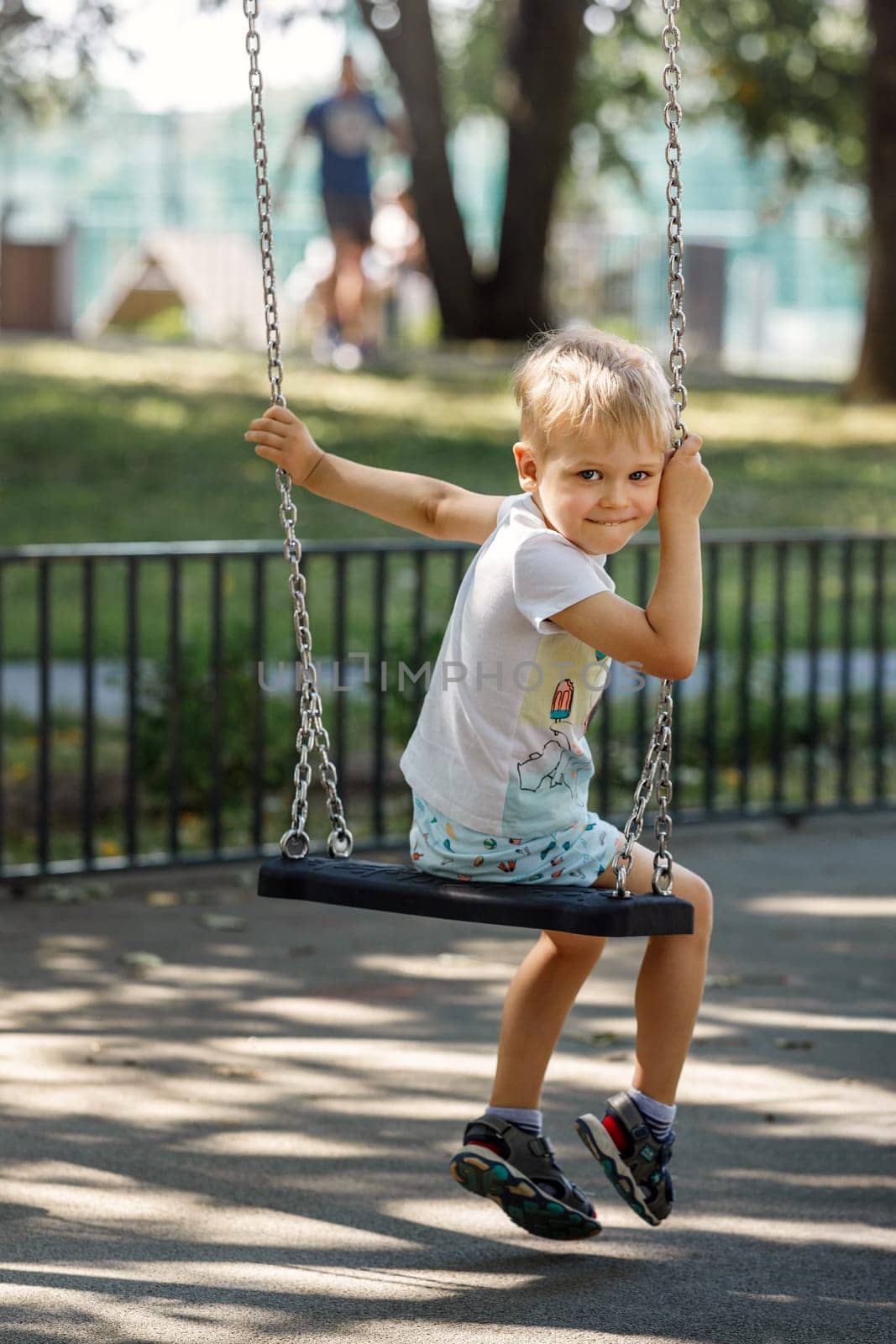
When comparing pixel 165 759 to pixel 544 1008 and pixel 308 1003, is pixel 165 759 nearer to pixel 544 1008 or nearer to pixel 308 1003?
pixel 308 1003

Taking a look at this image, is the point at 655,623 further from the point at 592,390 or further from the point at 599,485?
the point at 592,390

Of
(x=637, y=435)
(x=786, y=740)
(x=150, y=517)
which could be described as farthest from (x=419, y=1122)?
(x=150, y=517)

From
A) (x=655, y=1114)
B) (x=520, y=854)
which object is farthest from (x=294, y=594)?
(x=655, y=1114)

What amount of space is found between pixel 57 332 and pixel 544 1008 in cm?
2051

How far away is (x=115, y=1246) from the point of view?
385 cm

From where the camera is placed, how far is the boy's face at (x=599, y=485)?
3.47 metres

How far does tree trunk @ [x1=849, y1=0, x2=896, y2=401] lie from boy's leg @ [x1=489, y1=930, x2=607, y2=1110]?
14296 mm

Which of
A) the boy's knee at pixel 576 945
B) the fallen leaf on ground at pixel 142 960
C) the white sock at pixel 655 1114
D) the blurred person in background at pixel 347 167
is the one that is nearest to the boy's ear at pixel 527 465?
the boy's knee at pixel 576 945

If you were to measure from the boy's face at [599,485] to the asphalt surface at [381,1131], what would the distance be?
143 centimetres

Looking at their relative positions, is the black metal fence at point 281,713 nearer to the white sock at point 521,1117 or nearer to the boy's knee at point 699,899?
the white sock at point 521,1117

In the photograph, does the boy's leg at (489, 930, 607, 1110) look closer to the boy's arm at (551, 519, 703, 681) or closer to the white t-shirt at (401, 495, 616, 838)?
the white t-shirt at (401, 495, 616, 838)

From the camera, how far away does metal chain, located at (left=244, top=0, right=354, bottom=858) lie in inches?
148

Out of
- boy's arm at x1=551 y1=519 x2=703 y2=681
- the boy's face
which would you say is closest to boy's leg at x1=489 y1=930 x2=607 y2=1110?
boy's arm at x1=551 y1=519 x2=703 y2=681

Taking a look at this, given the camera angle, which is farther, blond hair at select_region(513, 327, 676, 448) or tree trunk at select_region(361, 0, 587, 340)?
tree trunk at select_region(361, 0, 587, 340)
